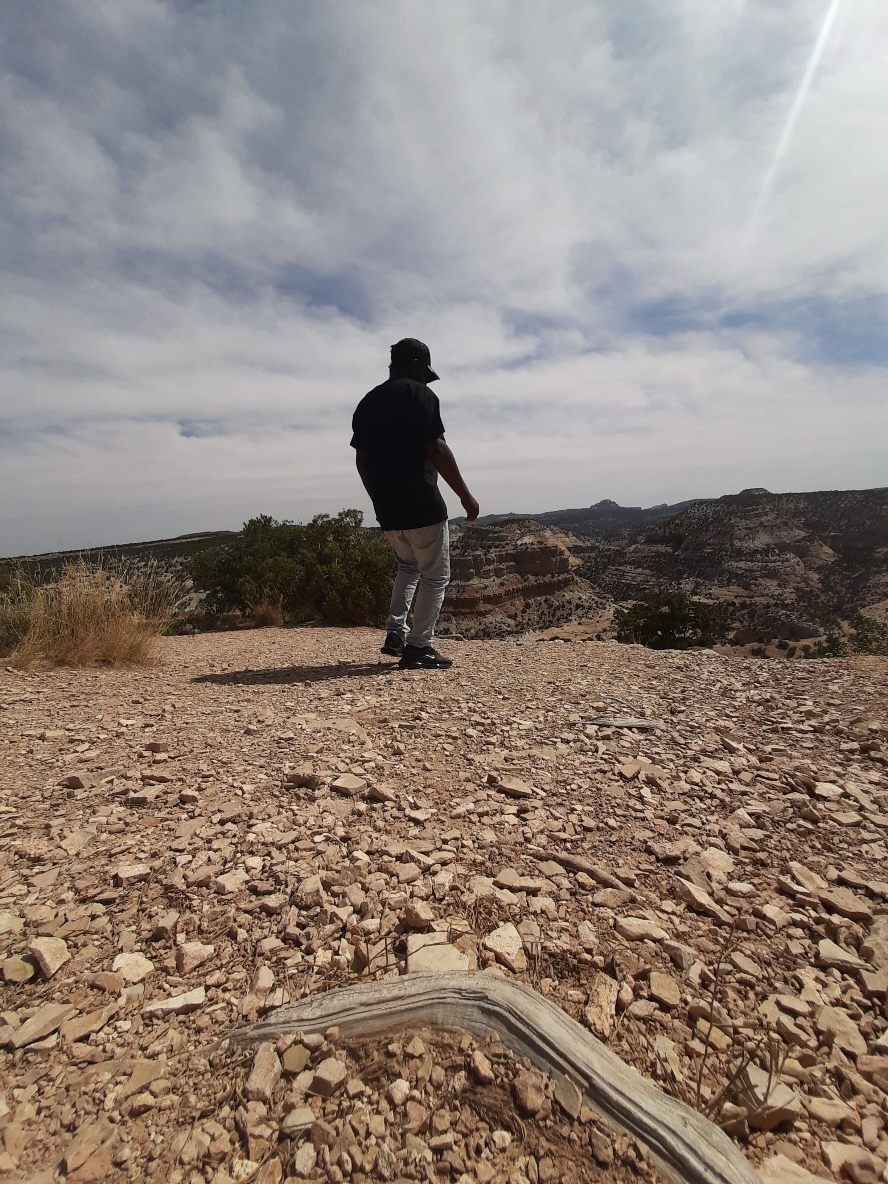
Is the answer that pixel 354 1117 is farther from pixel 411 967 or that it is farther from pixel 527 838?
pixel 527 838

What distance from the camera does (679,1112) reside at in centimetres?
98

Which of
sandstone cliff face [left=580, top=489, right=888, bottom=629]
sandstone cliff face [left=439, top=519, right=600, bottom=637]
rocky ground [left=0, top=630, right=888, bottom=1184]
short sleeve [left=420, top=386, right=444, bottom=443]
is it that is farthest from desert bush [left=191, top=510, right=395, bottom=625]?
sandstone cliff face [left=580, top=489, right=888, bottom=629]

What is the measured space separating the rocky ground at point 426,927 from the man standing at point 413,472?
4.96ft

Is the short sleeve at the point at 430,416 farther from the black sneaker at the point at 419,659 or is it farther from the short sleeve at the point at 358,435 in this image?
the black sneaker at the point at 419,659

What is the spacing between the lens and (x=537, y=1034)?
111 cm

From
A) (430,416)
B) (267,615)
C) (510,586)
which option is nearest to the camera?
(430,416)

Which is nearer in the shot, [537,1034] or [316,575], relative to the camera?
[537,1034]

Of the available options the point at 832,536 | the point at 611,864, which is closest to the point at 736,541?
the point at 832,536

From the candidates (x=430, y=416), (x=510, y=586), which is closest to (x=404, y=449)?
(x=430, y=416)

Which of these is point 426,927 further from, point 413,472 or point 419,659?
point 413,472

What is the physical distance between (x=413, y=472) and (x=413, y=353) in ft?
3.31

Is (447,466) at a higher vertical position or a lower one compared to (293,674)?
higher

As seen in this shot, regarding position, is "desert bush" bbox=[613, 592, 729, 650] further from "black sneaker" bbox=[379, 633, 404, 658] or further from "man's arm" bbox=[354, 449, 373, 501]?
"man's arm" bbox=[354, 449, 373, 501]

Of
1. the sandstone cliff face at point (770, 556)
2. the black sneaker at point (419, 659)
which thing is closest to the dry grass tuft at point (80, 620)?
the black sneaker at point (419, 659)
